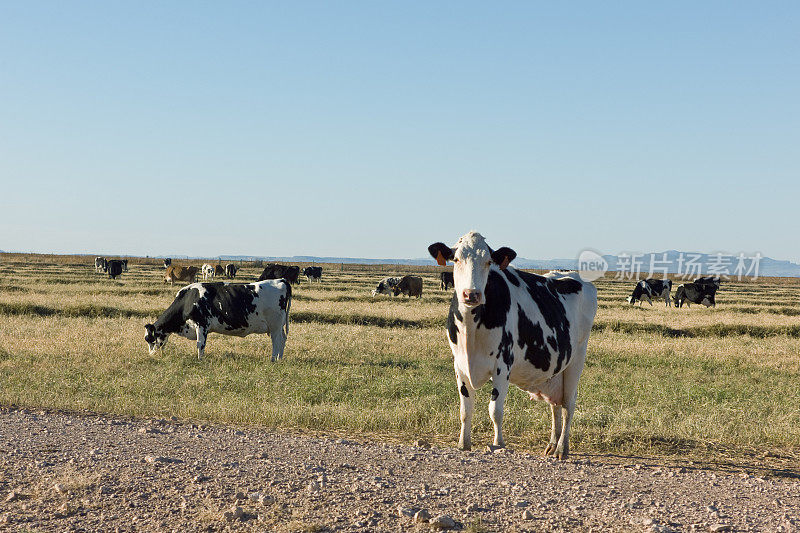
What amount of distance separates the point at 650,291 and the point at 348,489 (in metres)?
42.2

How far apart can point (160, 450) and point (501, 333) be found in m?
3.57

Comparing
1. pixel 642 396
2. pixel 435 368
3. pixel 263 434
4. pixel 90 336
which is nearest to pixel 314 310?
pixel 90 336

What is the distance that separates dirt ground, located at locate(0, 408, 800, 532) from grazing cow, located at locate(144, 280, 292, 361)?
8.52 m

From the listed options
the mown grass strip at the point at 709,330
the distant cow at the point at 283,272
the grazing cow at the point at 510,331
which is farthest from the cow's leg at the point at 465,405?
the distant cow at the point at 283,272

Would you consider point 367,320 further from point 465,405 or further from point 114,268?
point 114,268

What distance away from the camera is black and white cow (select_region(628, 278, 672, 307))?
44094mm

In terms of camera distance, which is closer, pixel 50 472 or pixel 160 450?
pixel 50 472

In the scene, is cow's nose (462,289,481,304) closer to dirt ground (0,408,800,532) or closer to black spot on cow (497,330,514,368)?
black spot on cow (497,330,514,368)

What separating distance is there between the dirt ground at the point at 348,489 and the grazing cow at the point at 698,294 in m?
37.8

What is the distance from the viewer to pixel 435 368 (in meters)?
14.8

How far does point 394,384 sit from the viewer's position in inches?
489

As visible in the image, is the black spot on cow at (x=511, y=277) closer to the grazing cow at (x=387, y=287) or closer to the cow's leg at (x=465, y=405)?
the cow's leg at (x=465, y=405)

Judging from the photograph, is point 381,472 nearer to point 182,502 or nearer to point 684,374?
point 182,502

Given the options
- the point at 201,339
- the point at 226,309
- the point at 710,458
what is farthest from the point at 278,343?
the point at 710,458
